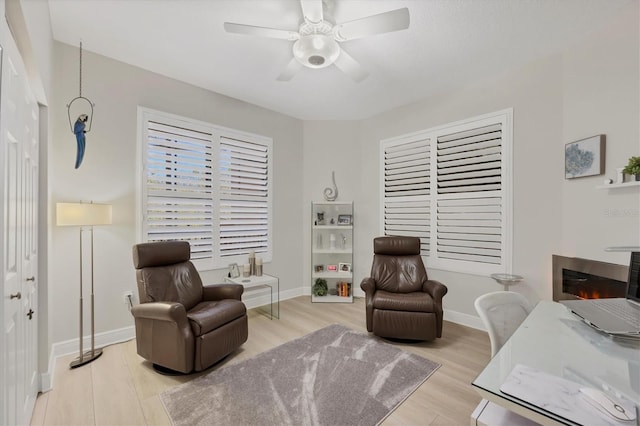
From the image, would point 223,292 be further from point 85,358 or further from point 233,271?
point 85,358

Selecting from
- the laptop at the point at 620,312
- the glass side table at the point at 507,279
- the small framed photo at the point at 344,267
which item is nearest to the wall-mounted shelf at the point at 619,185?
the glass side table at the point at 507,279

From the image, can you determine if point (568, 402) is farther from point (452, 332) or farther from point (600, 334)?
point (452, 332)

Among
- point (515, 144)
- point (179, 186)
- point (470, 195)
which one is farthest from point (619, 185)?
point (179, 186)

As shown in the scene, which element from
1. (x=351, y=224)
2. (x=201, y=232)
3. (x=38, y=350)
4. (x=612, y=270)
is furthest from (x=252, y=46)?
(x=612, y=270)

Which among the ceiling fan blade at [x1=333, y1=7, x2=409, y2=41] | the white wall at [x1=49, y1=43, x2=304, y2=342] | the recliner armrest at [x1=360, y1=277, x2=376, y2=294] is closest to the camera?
the ceiling fan blade at [x1=333, y1=7, x2=409, y2=41]

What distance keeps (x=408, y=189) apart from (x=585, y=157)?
6.17 feet

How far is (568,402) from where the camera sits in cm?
78

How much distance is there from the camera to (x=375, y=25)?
6.19 feet

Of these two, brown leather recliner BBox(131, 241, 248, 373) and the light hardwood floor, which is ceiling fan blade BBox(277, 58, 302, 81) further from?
the light hardwood floor

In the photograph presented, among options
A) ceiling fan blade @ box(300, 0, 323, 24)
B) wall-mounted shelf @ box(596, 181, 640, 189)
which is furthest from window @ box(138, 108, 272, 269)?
wall-mounted shelf @ box(596, 181, 640, 189)

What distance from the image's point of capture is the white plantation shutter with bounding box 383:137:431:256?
151 inches

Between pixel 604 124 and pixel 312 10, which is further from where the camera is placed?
pixel 604 124

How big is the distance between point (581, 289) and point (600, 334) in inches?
68.0

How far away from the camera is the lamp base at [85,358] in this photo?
7.86 ft
